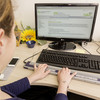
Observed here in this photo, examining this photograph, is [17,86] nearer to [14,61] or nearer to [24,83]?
[24,83]

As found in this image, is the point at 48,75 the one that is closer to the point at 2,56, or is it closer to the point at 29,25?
the point at 2,56

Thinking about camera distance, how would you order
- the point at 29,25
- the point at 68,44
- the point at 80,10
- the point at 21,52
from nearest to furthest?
the point at 80,10, the point at 21,52, the point at 68,44, the point at 29,25

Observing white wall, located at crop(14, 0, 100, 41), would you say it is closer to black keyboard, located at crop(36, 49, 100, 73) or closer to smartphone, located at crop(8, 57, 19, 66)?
black keyboard, located at crop(36, 49, 100, 73)

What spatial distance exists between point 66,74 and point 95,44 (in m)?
0.61

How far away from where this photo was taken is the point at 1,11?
0.42 meters

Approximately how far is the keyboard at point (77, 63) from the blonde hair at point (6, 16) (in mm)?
448

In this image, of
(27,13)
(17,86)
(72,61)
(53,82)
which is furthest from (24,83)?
(27,13)

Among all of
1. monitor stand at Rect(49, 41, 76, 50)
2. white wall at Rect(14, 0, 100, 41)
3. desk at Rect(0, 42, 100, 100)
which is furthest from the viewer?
white wall at Rect(14, 0, 100, 41)

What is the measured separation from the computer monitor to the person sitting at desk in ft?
1.23

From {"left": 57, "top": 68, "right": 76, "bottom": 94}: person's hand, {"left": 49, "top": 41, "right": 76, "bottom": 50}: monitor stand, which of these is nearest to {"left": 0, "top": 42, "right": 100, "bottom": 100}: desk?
{"left": 57, "top": 68, "right": 76, "bottom": 94}: person's hand

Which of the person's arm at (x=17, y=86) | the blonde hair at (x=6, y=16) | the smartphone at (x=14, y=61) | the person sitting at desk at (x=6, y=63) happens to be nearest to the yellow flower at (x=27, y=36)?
the smartphone at (x=14, y=61)

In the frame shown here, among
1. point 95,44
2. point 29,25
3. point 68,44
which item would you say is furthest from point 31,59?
point 95,44

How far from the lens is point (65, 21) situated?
3.35 feet

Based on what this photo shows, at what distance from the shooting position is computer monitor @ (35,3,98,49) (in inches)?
37.6
